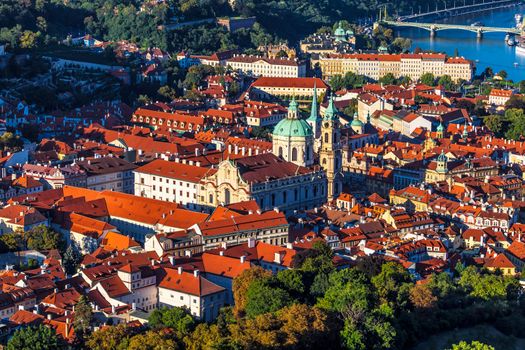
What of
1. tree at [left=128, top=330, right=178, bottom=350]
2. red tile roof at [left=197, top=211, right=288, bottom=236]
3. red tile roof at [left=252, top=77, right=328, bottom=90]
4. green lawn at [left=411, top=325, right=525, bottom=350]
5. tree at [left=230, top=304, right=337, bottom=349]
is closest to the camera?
tree at [left=128, top=330, right=178, bottom=350]

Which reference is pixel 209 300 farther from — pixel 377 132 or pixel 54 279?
pixel 377 132

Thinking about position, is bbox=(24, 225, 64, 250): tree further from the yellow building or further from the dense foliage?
the yellow building

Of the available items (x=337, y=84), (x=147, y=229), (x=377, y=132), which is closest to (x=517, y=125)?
(x=377, y=132)

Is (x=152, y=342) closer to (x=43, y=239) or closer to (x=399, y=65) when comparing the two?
(x=43, y=239)

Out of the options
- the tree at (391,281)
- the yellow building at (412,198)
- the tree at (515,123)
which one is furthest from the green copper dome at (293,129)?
the tree at (515,123)

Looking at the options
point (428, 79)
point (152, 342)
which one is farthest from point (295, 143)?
point (428, 79)

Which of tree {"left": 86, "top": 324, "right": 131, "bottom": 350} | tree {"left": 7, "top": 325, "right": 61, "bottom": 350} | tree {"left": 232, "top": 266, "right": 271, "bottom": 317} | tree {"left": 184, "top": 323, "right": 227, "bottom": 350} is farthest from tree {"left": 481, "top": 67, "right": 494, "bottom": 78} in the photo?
tree {"left": 7, "top": 325, "right": 61, "bottom": 350}
